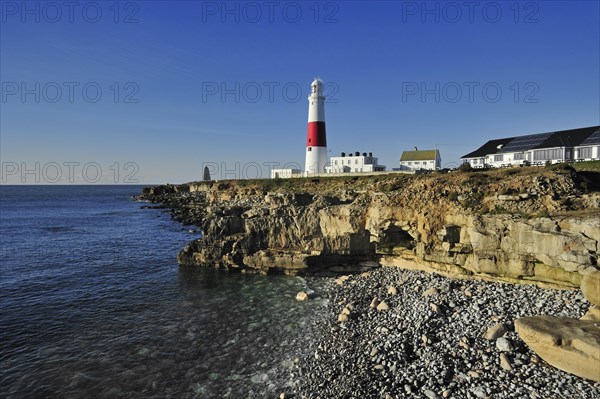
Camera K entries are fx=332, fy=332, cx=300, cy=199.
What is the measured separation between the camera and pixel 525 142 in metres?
50.8

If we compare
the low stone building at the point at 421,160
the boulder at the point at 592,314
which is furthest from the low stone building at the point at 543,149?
the boulder at the point at 592,314

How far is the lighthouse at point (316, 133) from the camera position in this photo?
178 feet

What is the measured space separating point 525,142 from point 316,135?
106 ft

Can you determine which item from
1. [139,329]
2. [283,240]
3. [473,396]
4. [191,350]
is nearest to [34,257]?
[139,329]

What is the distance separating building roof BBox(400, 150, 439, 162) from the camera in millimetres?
62812

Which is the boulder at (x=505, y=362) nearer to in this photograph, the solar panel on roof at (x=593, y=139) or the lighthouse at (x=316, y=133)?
the solar panel on roof at (x=593, y=139)

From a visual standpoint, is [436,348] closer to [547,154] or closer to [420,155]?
[547,154]

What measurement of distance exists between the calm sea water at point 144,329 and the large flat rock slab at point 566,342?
9085 millimetres

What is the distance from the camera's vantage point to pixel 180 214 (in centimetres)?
A: 6325

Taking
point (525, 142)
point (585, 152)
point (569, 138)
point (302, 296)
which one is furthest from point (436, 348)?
point (525, 142)

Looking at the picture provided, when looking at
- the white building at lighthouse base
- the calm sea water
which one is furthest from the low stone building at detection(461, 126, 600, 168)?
the calm sea water

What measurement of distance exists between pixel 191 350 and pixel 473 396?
38.3ft

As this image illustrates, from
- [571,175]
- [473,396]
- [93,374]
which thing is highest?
[571,175]

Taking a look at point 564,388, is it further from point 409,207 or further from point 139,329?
point 139,329
